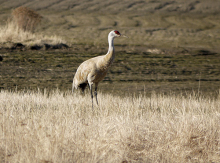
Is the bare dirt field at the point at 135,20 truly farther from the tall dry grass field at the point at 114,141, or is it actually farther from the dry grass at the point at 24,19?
the tall dry grass field at the point at 114,141

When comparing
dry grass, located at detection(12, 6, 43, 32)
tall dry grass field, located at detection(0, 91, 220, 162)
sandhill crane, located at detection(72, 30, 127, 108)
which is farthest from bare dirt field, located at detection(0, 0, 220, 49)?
tall dry grass field, located at detection(0, 91, 220, 162)

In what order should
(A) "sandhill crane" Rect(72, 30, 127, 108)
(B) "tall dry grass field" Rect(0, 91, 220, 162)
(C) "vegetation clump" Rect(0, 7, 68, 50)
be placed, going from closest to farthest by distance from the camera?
(B) "tall dry grass field" Rect(0, 91, 220, 162) → (A) "sandhill crane" Rect(72, 30, 127, 108) → (C) "vegetation clump" Rect(0, 7, 68, 50)

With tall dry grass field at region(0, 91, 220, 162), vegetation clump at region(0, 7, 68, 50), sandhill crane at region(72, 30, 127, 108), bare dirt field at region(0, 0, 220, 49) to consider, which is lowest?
tall dry grass field at region(0, 91, 220, 162)

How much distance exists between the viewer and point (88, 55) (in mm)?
16781

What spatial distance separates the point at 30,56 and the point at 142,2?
163 feet

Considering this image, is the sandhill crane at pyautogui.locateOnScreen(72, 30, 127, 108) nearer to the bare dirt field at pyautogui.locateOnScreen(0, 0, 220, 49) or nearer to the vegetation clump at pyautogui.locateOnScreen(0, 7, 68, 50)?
the vegetation clump at pyautogui.locateOnScreen(0, 7, 68, 50)

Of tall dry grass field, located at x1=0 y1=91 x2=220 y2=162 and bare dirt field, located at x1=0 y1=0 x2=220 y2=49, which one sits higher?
bare dirt field, located at x1=0 y1=0 x2=220 y2=49

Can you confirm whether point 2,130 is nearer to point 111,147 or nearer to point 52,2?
point 111,147

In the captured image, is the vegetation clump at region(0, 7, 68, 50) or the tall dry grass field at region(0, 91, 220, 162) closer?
the tall dry grass field at region(0, 91, 220, 162)

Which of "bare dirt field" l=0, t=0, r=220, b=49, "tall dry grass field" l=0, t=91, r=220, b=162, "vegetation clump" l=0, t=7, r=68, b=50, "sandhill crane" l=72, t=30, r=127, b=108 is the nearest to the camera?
"tall dry grass field" l=0, t=91, r=220, b=162

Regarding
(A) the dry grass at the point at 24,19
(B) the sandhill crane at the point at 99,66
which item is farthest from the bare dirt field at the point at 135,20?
(B) the sandhill crane at the point at 99,66

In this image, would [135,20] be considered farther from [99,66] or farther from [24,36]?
[99,66]

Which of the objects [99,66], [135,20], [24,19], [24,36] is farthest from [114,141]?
[135,20]

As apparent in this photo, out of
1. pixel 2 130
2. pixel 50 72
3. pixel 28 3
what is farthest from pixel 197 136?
pixel 28 3
